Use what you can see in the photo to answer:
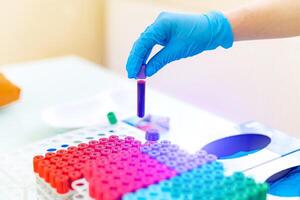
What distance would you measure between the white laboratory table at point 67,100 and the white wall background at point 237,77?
19 cm

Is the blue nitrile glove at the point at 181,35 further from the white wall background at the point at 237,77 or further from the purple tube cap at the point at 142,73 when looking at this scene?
the white wall background at the point at 237,77

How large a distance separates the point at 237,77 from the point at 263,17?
20.0 inches

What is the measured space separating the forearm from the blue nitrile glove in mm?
20

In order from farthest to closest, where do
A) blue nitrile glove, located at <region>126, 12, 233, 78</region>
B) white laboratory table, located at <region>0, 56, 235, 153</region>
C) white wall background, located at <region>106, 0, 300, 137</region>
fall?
1. white wall background, located at <region>106, 0, 300, 137</region>
2. white laboratory table, located at <region>0, 56, 235, 153</region>
3. blue nitrile glove, located at <region>126, 12, 233, 78</region>

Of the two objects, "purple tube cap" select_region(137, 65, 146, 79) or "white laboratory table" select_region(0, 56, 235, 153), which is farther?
"white laboratory table" select_region(0, 56, 235, 153)

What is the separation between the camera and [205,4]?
1.37 m

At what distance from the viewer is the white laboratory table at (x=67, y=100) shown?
104cm

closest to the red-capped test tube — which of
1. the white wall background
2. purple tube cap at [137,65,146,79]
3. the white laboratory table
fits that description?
purple tube cap at [137,65,146,79]

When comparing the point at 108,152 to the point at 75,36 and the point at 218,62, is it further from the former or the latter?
the point at 75,36

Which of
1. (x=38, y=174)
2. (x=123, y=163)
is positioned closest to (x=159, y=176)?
(x=123, y=163)

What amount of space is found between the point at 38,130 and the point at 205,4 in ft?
2.13

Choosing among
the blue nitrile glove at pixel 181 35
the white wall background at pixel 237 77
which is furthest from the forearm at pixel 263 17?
the white wall background at pixel 237 77

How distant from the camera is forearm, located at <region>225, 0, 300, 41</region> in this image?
0.79 metres

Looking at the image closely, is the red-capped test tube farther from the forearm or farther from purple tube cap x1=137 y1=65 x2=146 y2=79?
the forearm
